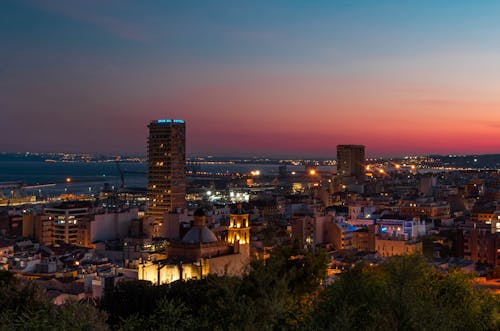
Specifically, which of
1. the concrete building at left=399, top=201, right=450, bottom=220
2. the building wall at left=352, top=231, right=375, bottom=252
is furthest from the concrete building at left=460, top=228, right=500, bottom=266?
the concrete building at left=399, top=201, right=450, bottom=220

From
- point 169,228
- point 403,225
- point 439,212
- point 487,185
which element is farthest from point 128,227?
point 487,185

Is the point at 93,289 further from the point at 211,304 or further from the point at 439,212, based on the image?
the point at 439,212

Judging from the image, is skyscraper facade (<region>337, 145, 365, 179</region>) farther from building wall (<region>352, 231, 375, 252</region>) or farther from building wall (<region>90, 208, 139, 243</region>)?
building wall (<region>352, 231, 375, 252</region>)

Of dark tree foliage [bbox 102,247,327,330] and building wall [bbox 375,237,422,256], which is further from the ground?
dark tree foliage [bbox 102,247,327,330]

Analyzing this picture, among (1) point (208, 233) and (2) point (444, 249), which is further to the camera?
(2) point (444, 249)

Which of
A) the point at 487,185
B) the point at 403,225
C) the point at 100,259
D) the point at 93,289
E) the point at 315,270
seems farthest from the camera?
the point at 487,185

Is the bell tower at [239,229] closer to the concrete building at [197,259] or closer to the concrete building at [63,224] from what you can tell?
the concrete building at [197,259]

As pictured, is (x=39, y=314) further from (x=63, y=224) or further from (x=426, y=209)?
(x=426, y=209)
